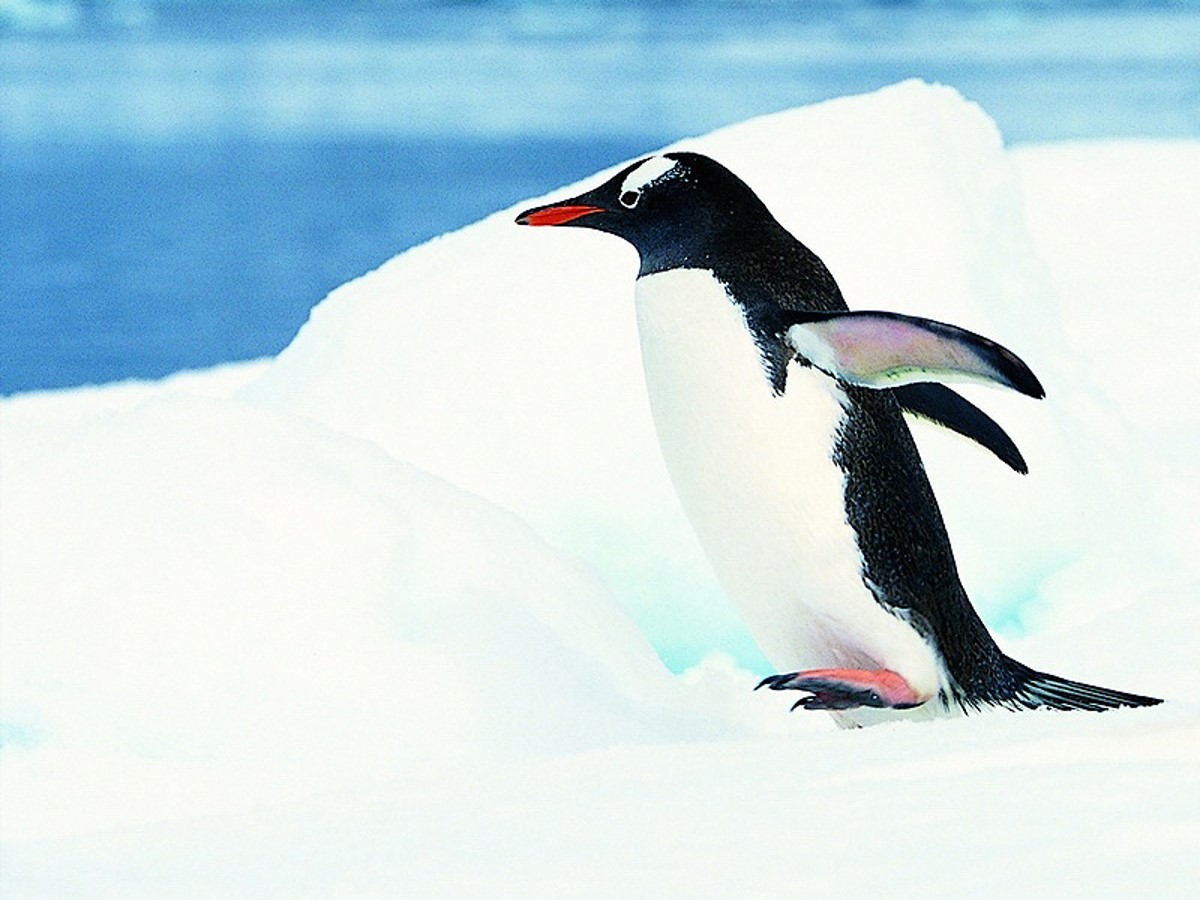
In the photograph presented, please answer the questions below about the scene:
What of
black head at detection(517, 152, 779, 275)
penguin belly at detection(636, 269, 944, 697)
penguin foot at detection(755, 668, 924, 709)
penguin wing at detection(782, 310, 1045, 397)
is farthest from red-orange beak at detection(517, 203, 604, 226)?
penguin foot at detection(755, 668, 924, 709)

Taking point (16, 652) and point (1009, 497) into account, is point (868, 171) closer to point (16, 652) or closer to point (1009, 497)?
point (1009, 497)

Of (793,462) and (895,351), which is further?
(793,462)

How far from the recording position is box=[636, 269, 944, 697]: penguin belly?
5.55 feet

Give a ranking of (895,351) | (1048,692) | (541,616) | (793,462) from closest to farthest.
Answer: (895,351)
(793,462)
(1048,692)
(541,616)

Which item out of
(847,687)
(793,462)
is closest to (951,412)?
(793,462)

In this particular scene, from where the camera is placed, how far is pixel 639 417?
312 centimetres

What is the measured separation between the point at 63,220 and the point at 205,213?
5.00 ft

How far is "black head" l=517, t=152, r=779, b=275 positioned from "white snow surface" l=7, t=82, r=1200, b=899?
36 centimetres

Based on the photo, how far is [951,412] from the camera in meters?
1.88

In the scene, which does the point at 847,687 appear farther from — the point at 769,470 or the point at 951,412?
the point at 951,412

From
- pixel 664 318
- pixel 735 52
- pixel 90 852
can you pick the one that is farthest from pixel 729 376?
pixel 735 52

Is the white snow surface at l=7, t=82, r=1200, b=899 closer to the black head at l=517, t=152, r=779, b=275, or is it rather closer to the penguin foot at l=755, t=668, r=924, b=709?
the penguin foot at l=755, t=668, r=924, b=709

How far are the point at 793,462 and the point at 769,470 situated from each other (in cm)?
2

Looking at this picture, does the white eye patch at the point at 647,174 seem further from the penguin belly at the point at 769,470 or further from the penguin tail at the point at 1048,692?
the penguin tail at the point at 1048,692
